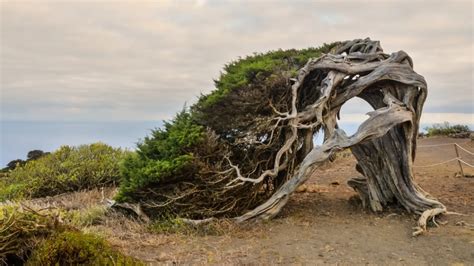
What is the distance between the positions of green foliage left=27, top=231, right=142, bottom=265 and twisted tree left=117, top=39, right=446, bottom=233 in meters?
2.97

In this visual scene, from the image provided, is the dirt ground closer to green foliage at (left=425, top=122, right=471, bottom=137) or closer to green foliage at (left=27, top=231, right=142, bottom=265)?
green foliage at (left=27, top=231, right=142, bottom=265)

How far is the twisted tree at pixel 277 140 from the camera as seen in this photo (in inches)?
324

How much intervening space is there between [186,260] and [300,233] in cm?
211

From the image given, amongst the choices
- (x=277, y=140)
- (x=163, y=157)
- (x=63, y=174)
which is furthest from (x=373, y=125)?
(x=63, y=174)

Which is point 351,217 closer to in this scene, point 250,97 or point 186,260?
point 250,97

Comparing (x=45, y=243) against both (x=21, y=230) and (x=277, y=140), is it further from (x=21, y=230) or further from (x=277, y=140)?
(x=277, y=140)

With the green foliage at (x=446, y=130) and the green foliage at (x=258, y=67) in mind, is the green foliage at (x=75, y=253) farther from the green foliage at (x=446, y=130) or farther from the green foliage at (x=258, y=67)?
the green foliage at (x=446, y=130)

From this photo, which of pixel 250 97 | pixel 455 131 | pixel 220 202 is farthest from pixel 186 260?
pixel 455 131

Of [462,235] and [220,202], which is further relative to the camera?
[220,202]

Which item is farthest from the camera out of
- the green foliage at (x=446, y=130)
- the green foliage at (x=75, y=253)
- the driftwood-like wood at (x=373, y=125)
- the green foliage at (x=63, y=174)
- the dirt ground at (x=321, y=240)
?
the green foliage at (x=446, y=130)

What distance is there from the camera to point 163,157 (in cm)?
832

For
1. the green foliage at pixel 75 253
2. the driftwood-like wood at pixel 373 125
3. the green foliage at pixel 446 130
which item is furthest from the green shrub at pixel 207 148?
the green foliage at pixel 446 130

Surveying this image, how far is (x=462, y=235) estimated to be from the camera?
7.27 meters

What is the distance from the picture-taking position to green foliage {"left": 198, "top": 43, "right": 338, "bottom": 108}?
8.52 meters
